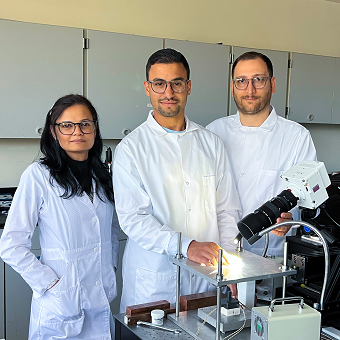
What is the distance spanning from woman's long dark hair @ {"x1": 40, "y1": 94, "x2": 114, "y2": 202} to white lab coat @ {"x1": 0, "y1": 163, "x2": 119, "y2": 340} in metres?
0.03

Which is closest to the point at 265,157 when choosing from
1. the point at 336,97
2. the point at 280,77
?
the point at 280,77

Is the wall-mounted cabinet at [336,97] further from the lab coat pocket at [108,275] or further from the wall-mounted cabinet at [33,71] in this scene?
the lab coat pocket at [108,275]

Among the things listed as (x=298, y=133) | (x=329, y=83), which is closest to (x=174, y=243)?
(x=298, y=133)

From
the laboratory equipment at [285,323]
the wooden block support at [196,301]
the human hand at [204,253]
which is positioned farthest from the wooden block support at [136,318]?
the laboratory equipment at [285,323]

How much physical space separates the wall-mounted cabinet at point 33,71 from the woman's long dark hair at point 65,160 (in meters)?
0.92

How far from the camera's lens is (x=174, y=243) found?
1.51m

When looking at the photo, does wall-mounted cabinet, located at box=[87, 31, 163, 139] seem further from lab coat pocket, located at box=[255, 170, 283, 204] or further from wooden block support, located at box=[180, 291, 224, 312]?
wooden block support, located at box=[180, 291, 224, 312]

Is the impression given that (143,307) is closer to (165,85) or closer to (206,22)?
(165,85)

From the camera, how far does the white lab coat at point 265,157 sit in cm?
206

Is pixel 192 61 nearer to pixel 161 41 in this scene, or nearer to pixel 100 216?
pixel 161 41

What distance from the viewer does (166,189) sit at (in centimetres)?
174

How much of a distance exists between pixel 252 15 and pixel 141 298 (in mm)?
2769

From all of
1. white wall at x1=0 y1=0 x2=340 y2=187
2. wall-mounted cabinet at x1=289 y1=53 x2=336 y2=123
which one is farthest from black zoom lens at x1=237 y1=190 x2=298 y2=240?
wall-mounted cabinet at x1=289 y1=53 x2=336 y2=123

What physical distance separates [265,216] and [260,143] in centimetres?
90
